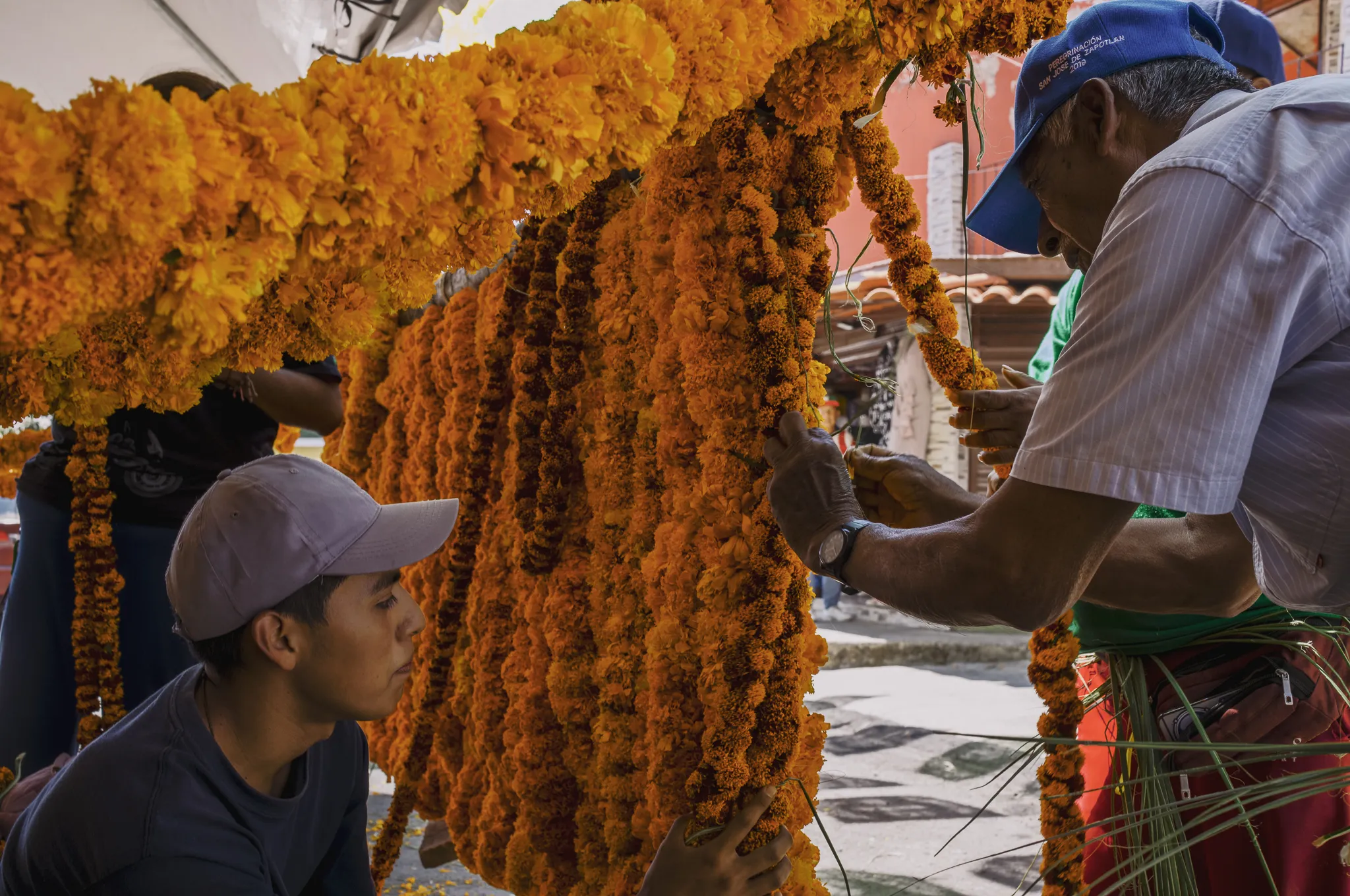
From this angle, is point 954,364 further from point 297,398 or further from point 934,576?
point 297,398

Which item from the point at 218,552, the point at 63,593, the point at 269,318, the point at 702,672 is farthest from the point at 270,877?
the point at 63,593

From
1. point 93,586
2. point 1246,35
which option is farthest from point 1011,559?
point 93,586

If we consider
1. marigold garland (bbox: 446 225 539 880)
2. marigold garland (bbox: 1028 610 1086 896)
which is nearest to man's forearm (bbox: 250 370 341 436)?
marigold garland (bbox: 446 225 539 880)

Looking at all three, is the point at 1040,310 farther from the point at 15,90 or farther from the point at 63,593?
the point at 15,90

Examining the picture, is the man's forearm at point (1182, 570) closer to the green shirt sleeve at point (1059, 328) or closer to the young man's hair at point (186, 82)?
the green shirt sleeve at point (1059, 328)

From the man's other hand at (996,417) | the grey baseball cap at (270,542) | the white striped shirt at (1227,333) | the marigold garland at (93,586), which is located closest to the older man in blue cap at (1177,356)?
the white striped shirt at (1227,333)

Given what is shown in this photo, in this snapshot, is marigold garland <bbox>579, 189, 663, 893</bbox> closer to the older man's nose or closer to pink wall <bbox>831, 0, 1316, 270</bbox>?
the older man's nose

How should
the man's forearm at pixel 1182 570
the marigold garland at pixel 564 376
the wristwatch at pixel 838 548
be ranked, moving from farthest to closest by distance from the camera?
the marigold garland at pixel 564 376 → the man's forearm at pixel 1182 570 → the wristwatch at pixel 838 548

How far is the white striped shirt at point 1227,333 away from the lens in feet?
3.23

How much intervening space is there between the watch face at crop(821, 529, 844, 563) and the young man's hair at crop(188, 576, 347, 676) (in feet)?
2.50

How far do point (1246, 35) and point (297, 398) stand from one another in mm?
2362

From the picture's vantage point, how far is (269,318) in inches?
45.5

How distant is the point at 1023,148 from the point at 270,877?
1545mm

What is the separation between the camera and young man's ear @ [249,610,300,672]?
4.86 feet
